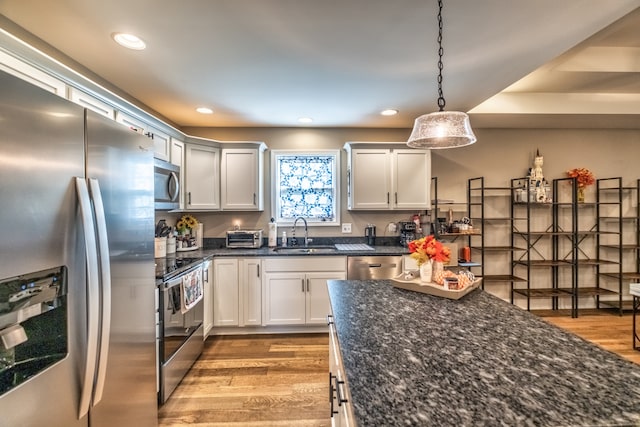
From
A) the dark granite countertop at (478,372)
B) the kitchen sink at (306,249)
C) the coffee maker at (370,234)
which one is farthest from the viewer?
the coffee maker at (370,234)

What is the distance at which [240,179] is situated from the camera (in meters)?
3.40

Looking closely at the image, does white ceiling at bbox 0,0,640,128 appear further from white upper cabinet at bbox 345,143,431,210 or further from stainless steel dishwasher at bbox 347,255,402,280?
stainless steel dishwasher at bbox 347,255,402,280

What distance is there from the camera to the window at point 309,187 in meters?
3.74

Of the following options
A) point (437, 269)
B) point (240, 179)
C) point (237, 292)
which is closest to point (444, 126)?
point (437, 269)

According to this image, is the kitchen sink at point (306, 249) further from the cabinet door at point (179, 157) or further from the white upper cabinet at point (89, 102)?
the white upper cabinet at point (89, 102)

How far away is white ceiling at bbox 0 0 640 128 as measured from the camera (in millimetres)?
1513

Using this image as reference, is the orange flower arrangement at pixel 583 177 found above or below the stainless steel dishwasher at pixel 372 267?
above

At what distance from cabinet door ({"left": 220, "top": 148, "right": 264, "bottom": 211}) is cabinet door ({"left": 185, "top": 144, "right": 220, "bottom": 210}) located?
→ 8 cm

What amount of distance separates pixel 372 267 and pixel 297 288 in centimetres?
87

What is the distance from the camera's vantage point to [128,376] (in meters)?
1.31

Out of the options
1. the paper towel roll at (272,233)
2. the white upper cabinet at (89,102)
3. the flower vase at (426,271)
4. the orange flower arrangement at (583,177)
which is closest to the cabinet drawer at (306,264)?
the paper towel roll at (272,233)

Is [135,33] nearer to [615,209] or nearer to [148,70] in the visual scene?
[148,70]

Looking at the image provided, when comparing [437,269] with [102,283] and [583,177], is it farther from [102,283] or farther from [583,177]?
[583,177]

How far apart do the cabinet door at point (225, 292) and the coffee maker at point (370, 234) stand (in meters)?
1.70
